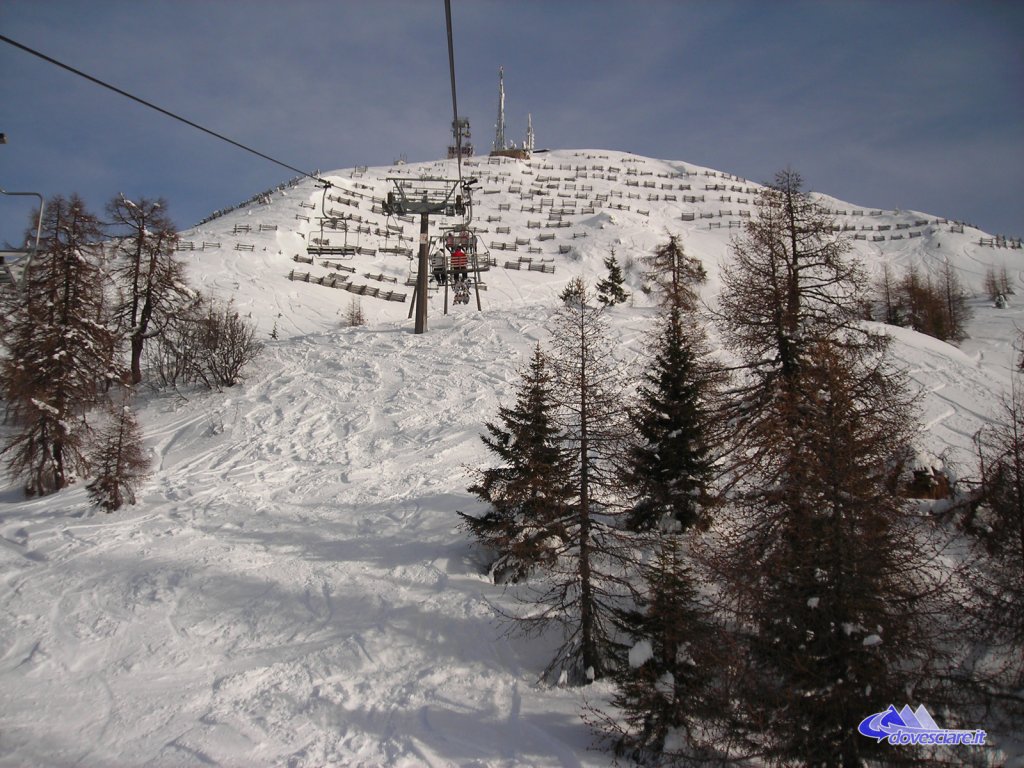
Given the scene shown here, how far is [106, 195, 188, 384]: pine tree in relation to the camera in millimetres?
25344

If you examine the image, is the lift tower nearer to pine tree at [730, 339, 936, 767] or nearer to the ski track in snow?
the ski track in snow

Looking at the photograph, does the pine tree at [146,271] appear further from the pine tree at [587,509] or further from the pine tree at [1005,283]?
the pine tree at [1005,283]

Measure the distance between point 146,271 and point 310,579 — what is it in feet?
67.8

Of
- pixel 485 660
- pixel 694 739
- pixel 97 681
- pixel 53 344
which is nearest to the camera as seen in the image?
pixel 694 739

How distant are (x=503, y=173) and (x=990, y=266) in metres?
73.8

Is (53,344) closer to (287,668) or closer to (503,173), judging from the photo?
(287,668)

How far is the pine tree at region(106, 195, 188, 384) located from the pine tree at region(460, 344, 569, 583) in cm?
2116

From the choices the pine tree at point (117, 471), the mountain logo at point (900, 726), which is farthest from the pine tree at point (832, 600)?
the pine tree at point (117, 471)

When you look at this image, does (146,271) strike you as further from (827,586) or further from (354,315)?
(827,586)

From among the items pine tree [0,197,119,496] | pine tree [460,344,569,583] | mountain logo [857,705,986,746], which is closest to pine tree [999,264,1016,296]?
pine tree [460,344,569,583]

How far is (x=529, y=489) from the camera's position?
11594 mm

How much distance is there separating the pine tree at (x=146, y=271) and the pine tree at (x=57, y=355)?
6.27 meters

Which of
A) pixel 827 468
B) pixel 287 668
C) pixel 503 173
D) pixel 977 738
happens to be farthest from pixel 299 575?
pixel 503 173

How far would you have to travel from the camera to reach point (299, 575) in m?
13.1
